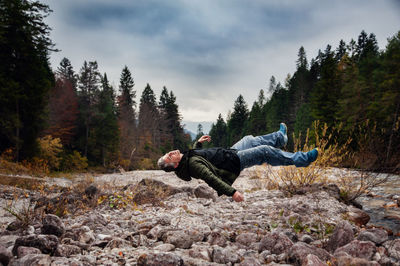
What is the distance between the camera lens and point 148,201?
520 cm

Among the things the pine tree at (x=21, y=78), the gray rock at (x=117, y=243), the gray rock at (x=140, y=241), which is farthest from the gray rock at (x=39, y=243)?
the pine tree at (x=21, y=78)

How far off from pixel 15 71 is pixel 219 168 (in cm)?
2088

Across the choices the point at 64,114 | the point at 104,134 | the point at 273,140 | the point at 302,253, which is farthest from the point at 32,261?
the point at 64,114

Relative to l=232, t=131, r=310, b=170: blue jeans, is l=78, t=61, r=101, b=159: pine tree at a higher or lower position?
higher

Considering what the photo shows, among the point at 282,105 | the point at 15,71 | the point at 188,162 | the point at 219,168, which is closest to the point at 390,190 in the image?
the point at 219,168

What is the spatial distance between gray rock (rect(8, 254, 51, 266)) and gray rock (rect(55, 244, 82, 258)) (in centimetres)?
25

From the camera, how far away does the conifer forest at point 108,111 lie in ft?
48.5

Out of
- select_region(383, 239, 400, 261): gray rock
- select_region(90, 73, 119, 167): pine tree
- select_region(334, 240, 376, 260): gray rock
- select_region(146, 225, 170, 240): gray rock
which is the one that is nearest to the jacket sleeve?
select_region(146, 225, 170, 240): gray rock

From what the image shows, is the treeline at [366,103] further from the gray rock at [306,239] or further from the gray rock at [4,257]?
the gray rock at [4,257]

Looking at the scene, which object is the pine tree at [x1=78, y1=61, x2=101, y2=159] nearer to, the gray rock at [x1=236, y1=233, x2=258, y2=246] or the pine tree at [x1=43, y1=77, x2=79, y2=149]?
the pine tree at [x1=43, y1=77, x2=79, y2=149]

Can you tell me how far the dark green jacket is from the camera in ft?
10.8

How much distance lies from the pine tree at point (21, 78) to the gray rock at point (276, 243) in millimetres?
19745

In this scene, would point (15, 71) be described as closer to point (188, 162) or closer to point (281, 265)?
Answer: point (188, 162)

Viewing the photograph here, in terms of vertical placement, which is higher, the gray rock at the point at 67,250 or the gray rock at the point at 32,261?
the gray rock at the point at 32,261
